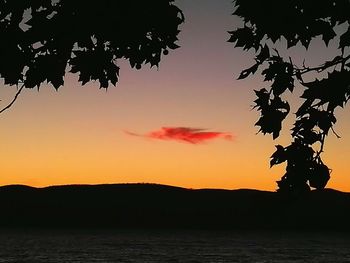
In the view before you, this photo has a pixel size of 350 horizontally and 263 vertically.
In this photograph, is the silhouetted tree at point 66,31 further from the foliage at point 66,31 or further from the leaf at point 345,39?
the leaf at point 345,39

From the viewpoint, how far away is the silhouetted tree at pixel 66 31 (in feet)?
16.1

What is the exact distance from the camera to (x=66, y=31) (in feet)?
16.1

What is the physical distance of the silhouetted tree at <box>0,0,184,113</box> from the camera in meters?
4.92

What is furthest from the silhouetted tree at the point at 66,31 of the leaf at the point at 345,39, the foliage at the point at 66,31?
the leaf at the point at 345,39

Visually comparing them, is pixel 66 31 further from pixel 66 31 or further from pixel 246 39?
pixel 246 39

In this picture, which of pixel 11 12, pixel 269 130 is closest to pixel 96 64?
pixel 11 12

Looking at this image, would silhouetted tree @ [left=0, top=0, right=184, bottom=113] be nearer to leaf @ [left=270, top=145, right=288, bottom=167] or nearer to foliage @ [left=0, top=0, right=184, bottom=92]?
foliage @ [left=0, top=0, right=184, bottom=92]

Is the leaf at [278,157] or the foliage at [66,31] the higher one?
the foliage at [66,31]

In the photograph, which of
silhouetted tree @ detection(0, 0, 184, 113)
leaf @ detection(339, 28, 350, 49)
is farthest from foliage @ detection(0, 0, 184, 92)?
leaf @ detection(339, 28, 350, 49)

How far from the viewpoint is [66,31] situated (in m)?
4.90

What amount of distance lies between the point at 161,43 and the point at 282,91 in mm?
1191

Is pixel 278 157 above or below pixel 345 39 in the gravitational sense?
below

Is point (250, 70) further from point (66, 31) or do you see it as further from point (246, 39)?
point (66, 31)

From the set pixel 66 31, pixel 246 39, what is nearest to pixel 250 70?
pixel 246 39
